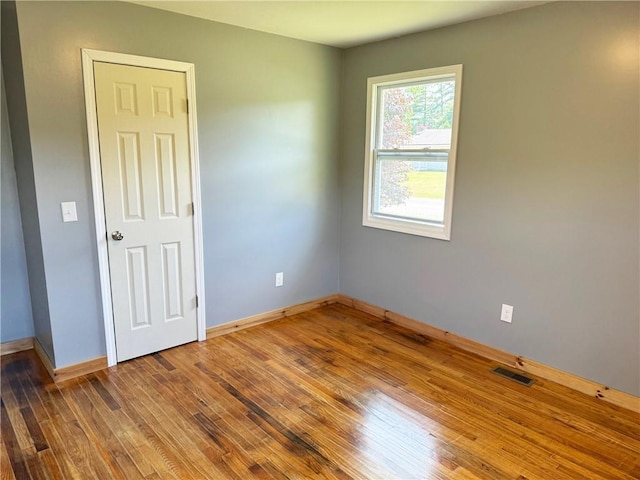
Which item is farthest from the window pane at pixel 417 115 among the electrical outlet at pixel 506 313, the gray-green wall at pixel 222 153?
the electrical outlet at pixel 506 313

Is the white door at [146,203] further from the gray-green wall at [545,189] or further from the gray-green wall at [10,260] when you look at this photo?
the gray-green wall at [545,189]

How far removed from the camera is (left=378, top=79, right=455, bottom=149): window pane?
326cm

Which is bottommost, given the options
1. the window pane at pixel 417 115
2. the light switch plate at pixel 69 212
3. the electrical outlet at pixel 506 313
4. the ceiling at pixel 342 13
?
the electrical outlet at pixel 506 313

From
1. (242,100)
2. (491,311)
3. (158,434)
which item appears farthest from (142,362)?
(491,311)

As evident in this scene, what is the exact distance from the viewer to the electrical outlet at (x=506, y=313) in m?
3.03

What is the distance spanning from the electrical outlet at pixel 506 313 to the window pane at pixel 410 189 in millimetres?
802

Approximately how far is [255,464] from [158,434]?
595 millimetres

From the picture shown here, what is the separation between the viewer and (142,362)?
3.04 metres

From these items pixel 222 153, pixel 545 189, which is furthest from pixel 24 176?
Answer: pixel 545 189

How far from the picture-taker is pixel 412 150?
11.5 feet

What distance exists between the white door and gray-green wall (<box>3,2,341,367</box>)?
0.43ft

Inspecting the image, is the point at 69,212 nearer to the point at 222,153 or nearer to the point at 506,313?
the point at 222,153

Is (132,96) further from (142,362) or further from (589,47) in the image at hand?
(589,47)

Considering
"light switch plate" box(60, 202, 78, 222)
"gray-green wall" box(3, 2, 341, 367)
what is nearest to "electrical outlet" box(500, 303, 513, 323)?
"gray-green wall" box(3, 2, 341, 367)
